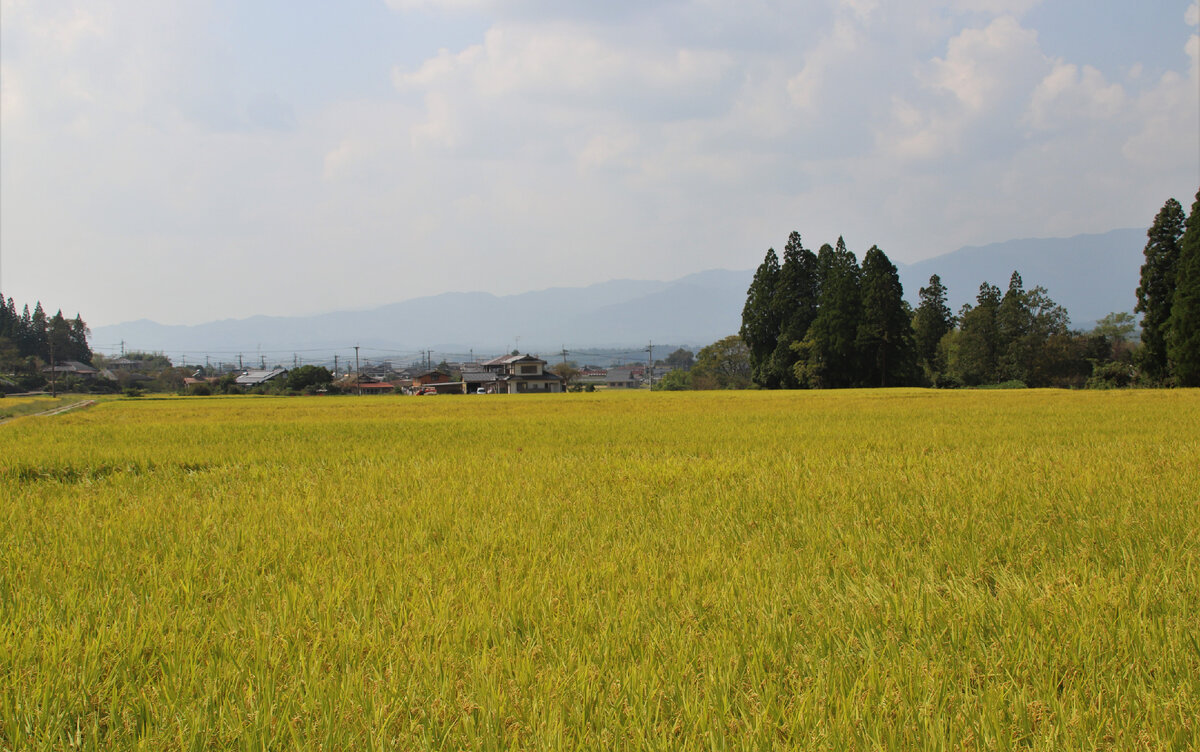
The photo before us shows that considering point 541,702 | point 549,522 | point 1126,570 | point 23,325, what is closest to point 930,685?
point 541,702

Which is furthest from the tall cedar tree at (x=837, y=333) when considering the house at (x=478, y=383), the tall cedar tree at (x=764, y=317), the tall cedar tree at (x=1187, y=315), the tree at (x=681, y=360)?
the tree at (x=681, y=360)

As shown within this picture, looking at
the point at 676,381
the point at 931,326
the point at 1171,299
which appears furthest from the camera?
the point at 676,381

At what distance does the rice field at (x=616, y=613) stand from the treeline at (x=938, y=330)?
34.4 metres

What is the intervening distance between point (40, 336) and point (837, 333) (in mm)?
87776

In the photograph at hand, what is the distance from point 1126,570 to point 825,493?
196 cm

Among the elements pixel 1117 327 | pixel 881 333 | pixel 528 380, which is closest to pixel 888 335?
pixel 881 333

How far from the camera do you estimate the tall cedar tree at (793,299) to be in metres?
43.3

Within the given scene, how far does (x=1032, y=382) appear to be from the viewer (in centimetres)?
4681

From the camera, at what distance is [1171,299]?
3088 centimetres

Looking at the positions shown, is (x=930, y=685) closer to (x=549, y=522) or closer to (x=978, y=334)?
(x=549, y=522)

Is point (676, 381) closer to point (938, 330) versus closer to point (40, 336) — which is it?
point (938, 330)

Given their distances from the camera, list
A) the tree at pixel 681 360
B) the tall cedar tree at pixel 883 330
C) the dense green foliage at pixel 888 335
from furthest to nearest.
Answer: the tree at pixel 681 360 → the dense green foliage at pixel 888 335 → the tall cedar tree at pixel 883 330

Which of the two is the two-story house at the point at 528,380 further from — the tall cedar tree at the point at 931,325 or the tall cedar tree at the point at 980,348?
the tall cedar tree at the point at 980,348

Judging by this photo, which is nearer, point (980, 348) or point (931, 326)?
point (980, 348)
